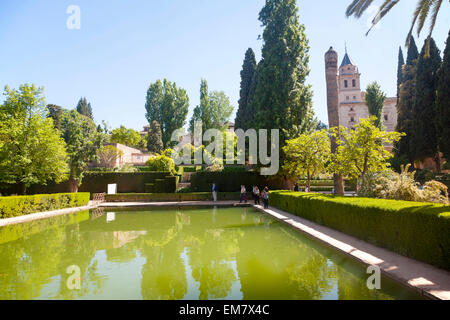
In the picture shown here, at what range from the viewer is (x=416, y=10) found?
8836 millimetres

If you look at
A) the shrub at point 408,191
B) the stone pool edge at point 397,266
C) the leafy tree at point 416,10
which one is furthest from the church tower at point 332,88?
the stone pool edge at point 397,266

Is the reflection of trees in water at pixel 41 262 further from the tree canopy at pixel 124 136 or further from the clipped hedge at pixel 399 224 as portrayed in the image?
the tree canopy at pixel 124 136

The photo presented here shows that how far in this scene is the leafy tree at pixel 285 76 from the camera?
22969 millimetres

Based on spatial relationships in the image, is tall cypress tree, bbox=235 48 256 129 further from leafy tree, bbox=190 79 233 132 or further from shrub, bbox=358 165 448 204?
shrub, bbox=358 165 448 204

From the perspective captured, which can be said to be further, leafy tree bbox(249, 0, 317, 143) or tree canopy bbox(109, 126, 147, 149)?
tree canopy bbox(109, 126, 147, 149)

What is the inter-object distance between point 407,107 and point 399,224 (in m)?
32.2

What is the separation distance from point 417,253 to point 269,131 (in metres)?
17.8

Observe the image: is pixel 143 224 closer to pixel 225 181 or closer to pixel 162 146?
pixel 225 181

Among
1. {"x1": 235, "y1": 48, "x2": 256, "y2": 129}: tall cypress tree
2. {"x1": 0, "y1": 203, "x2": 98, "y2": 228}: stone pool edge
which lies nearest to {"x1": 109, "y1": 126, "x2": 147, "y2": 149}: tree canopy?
{"x1": 235, "y1": 48, "x2": 256, "y2": 129}: tall cypress tree

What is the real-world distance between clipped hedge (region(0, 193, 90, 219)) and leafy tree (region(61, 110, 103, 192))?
4.57m

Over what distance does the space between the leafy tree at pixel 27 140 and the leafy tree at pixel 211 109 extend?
88.6 feet

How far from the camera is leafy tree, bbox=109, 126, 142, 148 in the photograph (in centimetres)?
5744

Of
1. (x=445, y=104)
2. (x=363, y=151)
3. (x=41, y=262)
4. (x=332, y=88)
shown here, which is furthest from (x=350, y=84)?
(x=41, y=262)
